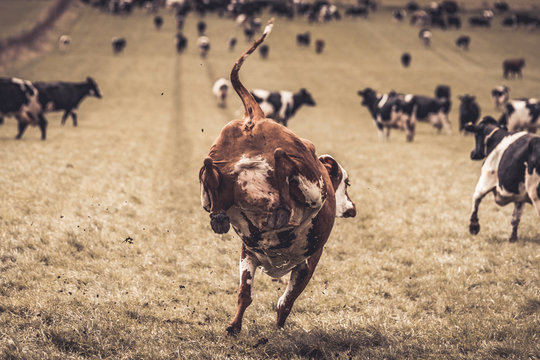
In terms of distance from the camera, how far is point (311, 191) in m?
3.76

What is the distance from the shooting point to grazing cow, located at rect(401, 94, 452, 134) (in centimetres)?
1978

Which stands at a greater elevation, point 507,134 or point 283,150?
point 283,150

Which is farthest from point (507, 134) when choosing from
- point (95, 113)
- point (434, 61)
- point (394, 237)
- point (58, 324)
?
point (434, 61)

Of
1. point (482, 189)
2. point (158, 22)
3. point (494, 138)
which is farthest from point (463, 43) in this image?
point (482, 189)

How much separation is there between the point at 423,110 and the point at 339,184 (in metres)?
17.4

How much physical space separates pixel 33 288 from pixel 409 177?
32.7 feet

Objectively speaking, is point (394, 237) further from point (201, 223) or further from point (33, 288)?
point (33, 288)

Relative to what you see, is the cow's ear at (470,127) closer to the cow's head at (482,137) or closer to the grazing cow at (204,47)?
the cow's head at (482,137)

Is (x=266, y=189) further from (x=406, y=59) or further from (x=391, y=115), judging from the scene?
(x=406, y=59)

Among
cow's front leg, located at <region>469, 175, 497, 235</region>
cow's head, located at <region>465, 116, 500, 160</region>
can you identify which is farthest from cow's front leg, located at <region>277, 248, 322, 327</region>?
cow's head, located at <region>465, 116, 500, 160</region>

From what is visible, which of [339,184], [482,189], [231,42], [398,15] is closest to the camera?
[339,184]

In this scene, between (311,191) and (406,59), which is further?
(406,59)

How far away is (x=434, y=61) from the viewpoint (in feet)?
153

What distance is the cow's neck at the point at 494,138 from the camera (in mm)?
7484
